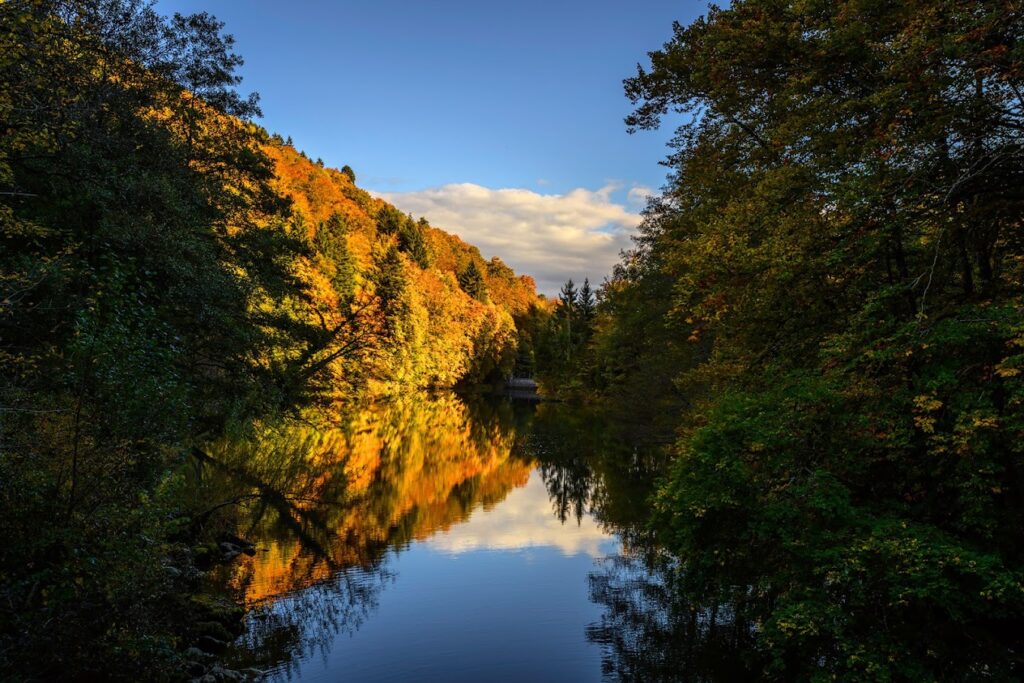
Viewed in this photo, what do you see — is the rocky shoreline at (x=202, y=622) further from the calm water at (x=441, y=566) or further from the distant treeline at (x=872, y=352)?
the distant treeline at (x=872, y=352)

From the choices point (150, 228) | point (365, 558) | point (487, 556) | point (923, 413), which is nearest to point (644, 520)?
point (487, 556)

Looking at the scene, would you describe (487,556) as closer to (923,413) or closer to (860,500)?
(860,500)

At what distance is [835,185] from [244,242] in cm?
1827

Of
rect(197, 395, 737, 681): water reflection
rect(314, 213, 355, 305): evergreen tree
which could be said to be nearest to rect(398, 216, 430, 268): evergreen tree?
rect(314, 213, 355, 305): evergreen tree

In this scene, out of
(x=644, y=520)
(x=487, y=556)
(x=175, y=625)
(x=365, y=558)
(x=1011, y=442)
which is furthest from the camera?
(x=644, y=520)

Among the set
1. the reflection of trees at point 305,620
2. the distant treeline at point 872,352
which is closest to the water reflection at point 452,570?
the reflection of trees at point 305,620

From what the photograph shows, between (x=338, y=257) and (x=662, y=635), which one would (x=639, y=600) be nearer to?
(x=662, y=635)

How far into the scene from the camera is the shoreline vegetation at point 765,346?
26.2 ft

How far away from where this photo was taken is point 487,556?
2139 centimetres

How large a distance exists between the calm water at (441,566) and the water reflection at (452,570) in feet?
0.21

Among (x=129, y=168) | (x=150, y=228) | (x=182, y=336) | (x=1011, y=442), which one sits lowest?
(x=1011, y=442)

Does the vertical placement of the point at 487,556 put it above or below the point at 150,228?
below

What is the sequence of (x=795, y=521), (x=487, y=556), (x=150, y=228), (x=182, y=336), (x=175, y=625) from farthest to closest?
(x=487, y=556), (x=182, y=336), (x=150, y=228), (x=175, y=625), (x=795, y=521)

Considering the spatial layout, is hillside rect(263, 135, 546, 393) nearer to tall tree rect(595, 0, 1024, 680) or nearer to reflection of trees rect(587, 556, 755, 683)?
reflection of trees rect(587, 556, 755, 683)
